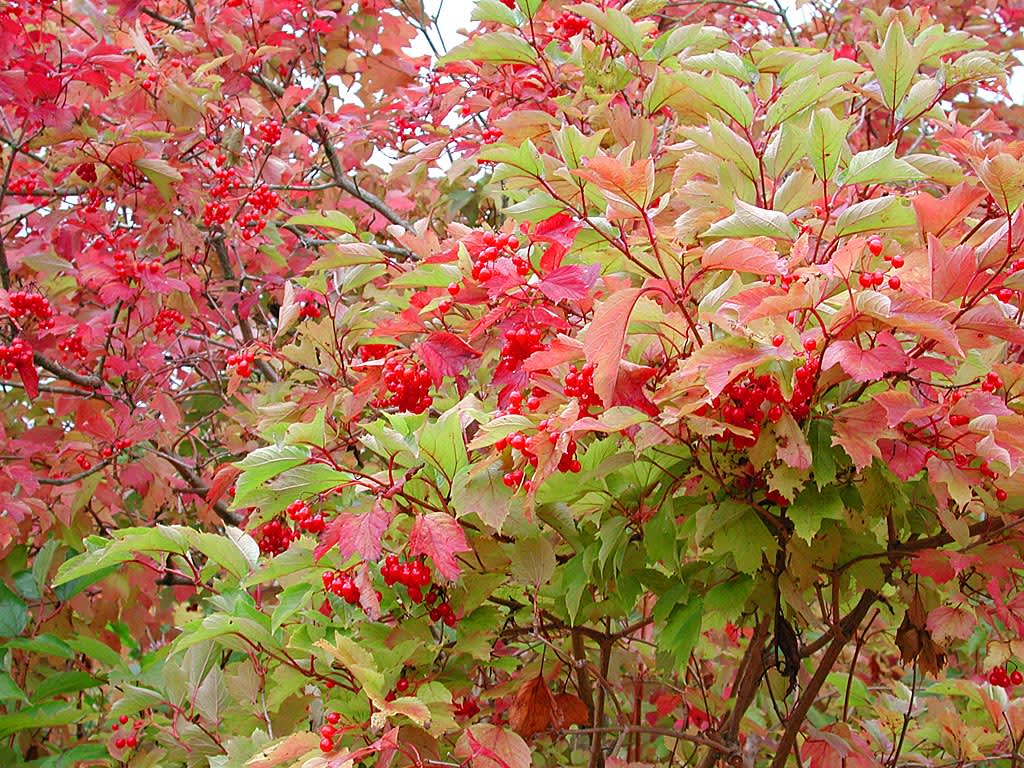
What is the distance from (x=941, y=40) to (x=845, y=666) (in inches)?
110

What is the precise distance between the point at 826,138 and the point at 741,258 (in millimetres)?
288

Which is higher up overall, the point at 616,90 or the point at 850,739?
the point at 616,90

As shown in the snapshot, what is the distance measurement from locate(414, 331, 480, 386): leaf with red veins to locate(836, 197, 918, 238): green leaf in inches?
25.0

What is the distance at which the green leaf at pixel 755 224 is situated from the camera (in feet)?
4.70

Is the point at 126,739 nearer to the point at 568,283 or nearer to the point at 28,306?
the point at 28,306

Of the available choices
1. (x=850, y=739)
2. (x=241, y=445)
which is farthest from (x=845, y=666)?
(x=241, y=445)

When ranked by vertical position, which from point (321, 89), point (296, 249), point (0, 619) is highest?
point (321, 89)

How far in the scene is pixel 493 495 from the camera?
59.6 inches

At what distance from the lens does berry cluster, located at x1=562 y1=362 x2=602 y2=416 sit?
4.62ft

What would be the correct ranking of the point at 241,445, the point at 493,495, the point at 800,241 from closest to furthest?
the point at 800,241
the point at 493,495
the point at 241,445

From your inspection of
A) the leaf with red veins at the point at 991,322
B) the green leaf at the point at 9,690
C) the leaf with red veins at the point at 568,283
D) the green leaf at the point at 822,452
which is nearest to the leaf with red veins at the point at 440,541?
the leaf with red veins at the point at 568,283

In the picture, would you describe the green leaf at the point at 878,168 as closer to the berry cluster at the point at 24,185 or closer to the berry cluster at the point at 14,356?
the berry cluster at the point at 14,356

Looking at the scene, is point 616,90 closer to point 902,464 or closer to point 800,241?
point 800,241

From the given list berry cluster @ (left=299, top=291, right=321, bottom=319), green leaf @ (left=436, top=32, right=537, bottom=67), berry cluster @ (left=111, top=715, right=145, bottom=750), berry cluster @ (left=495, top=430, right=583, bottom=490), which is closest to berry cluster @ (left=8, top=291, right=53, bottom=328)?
berry cluster @ (left=299, top=291, right=321, bottom=319)
